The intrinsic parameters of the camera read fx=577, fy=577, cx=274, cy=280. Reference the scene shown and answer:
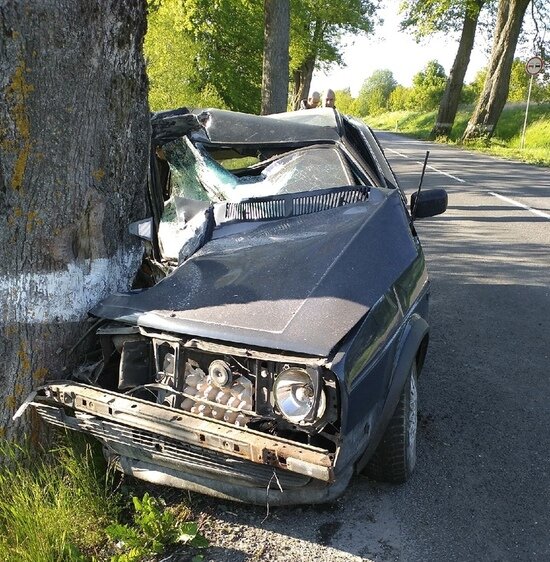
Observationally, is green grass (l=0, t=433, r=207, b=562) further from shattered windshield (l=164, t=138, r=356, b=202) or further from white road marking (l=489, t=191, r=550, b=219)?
white road marking (l=489, t=191, r=550, b=219)

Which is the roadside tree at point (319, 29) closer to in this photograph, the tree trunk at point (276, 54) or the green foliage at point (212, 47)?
the green foliage at point (212, 47)

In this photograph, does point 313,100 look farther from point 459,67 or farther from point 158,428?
point 459,67

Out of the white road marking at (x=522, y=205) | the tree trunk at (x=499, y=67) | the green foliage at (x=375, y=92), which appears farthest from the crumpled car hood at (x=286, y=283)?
the green foliage at (x=375, y=92)

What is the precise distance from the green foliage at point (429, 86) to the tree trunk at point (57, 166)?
4812cm

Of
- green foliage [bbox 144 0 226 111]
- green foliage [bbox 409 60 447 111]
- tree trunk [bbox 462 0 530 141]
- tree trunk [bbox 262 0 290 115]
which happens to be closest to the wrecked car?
tree trunk [bbox 262 0 290 115]

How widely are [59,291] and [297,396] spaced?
4.25 ft

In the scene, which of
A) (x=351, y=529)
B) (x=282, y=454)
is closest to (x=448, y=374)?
(x=351, y=529)

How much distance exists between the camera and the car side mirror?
146 inches

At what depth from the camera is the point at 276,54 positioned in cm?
1188

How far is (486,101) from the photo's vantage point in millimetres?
22312

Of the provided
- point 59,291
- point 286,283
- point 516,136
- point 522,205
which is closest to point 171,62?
point 522,205

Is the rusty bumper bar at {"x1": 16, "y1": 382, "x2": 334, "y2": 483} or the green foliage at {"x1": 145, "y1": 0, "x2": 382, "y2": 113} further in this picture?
the green foliage at {"x1": 145, "y1": 0, "x2": 382, "y2": 113}

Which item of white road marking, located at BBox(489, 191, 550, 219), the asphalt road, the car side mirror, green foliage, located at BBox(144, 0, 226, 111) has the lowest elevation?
the asphalt road

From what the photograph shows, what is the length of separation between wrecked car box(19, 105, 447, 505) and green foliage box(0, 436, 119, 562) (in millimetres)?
149
